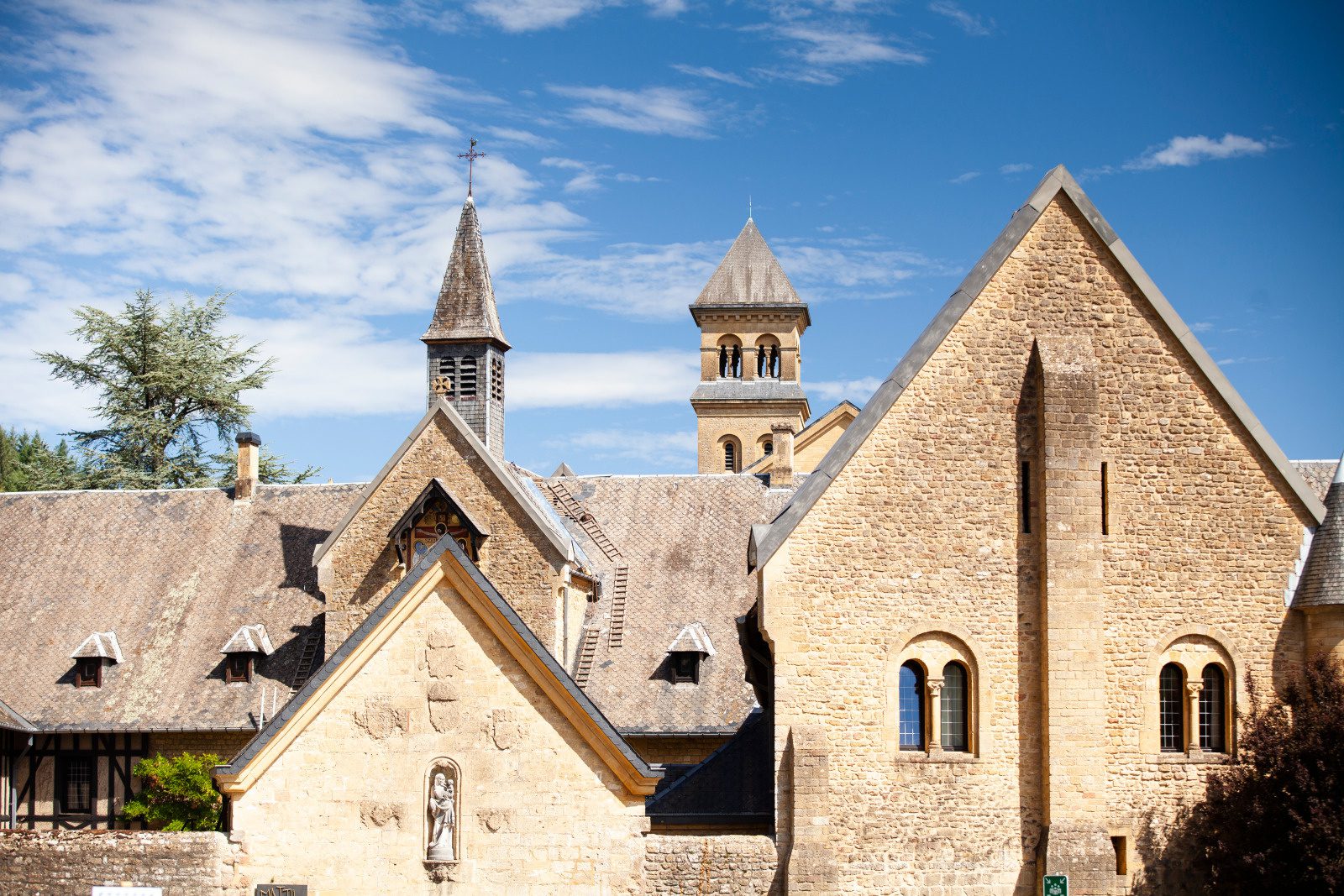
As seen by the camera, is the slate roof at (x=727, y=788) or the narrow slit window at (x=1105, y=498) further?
the slate roof at (x=727, y=788)

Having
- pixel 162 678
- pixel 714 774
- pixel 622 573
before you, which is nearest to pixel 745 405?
pixel 622 573

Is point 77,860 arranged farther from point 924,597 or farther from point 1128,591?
point 1128,591

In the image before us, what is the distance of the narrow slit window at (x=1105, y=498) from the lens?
2120 cm

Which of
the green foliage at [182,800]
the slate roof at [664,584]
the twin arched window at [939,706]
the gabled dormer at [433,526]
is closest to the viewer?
the twin arched window at [939,706]

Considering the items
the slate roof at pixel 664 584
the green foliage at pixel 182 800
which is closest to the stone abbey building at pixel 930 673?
the slate roof at pixel 664 584

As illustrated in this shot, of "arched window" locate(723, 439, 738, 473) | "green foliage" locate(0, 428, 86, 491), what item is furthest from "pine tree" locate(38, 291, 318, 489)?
"arched window" locate(723, 439, 738, 473)

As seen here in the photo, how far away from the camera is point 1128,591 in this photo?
69.1 ft

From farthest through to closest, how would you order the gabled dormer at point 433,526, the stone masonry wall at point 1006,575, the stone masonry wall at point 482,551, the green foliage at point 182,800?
the gabled dormer at point 433,526, the stone masonry wall at point 482,551, the green foliage at point 182,800, the stone masonry wall at point 1006,575

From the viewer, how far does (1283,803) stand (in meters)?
19.6

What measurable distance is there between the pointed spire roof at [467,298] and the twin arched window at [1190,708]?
17.8 meters

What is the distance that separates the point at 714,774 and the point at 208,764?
13242mm

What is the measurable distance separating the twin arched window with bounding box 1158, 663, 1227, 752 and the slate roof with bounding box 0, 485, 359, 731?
20146 millimetres

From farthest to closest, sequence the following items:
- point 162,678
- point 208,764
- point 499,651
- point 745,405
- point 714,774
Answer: point 745,405, point 162,678, point 208,764, point 714,774, point 499,651

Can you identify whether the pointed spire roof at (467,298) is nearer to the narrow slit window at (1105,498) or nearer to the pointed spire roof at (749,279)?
the narrow slit window at (1105,498)
